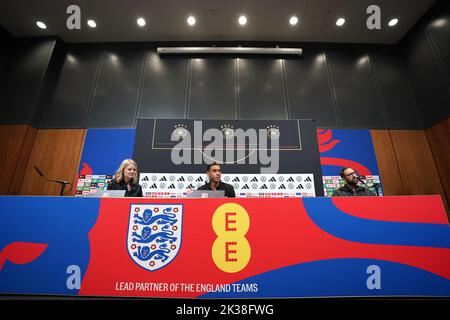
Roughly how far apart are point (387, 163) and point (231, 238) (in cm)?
363

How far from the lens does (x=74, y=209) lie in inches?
52.5

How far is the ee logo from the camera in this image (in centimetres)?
122

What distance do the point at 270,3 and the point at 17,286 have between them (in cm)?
484

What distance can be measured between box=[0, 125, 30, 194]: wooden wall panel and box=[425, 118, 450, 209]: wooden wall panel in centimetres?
702

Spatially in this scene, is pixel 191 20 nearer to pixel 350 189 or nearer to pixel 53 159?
pixel 53 159

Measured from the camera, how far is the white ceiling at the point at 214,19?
3771 mm

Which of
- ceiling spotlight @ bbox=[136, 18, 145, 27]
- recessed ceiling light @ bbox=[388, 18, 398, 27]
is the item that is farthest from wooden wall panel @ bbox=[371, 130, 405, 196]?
ceiling spotlight @ bbox=[136, 18, 145, 27]

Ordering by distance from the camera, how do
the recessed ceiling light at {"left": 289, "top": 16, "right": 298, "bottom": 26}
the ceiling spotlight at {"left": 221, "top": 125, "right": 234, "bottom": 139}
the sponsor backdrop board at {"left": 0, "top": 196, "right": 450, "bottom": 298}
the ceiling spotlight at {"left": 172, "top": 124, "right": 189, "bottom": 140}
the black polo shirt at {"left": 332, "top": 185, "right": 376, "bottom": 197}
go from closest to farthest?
the sponsor backdrop board at {"left": 0, "top": 196, "right": 450, "bottom": 298}
the black polo shirt at {"left": 332, "top": 185, "right": 376, "bottom": 197}
the ceiling spotlight at {"left": 172, "top": 124, "right": 189, "bottom": 140}
the ceiling spotlight at {"left": 221, "top": 125, "right": 234, "bottom": 139}
the recessed ceiling light at {"left": 289, "top": 16, "right": 298, "bottom": 26}

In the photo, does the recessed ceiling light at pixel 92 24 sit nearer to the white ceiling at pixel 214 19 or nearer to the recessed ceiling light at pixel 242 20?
the white ceiling at pixel 214 19

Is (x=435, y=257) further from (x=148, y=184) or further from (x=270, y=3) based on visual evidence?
(x=270, y=3)

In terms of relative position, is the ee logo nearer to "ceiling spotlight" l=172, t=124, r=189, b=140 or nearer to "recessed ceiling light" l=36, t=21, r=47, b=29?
"ceiling spotlight" l=172, t=124, r=189, b=140

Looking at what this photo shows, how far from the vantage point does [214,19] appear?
4.04 meters

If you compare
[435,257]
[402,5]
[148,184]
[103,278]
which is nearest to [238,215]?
[103,278]

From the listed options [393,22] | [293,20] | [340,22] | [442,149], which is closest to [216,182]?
[293,20]
